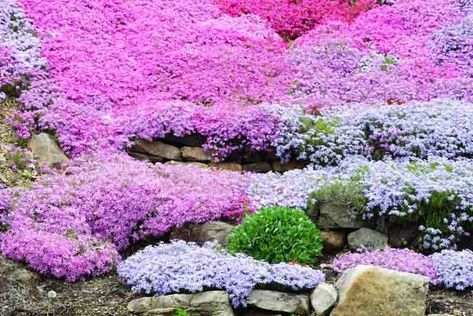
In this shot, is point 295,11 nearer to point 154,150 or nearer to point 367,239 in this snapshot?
point 154,150

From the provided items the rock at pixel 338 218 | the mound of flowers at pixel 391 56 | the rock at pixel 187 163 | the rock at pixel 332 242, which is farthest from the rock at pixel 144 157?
the rock at pixel 332 242

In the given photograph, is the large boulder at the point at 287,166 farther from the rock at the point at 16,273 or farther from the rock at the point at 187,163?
the rock at the point at 16,273

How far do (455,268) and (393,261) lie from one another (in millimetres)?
768

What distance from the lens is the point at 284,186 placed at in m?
11.5

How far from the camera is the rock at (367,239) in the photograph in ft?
34.7

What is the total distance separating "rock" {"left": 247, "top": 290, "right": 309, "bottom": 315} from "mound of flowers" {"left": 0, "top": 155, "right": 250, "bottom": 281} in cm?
239

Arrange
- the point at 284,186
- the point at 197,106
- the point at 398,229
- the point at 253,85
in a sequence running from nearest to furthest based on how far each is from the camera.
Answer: the point at 398,229 → the point at 284,186 → the point at 197,106 → the point at 253,85

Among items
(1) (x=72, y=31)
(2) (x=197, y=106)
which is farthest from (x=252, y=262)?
(1) (x=72, y=31)

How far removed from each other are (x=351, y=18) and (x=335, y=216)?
972cm

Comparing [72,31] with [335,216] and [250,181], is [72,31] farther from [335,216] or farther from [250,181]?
[335,216]

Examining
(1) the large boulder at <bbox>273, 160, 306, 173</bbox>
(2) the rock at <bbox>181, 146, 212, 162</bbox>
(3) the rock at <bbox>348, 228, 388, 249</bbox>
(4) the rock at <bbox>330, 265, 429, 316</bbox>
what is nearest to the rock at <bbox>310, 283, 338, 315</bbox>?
(4) the rock at <bbox>330, 265, 429, 316</bbox>

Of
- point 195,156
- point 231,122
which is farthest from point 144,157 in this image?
point 231,122

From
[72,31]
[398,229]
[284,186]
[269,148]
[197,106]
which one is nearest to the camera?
[398,229]

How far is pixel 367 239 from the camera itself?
35.0 ft
